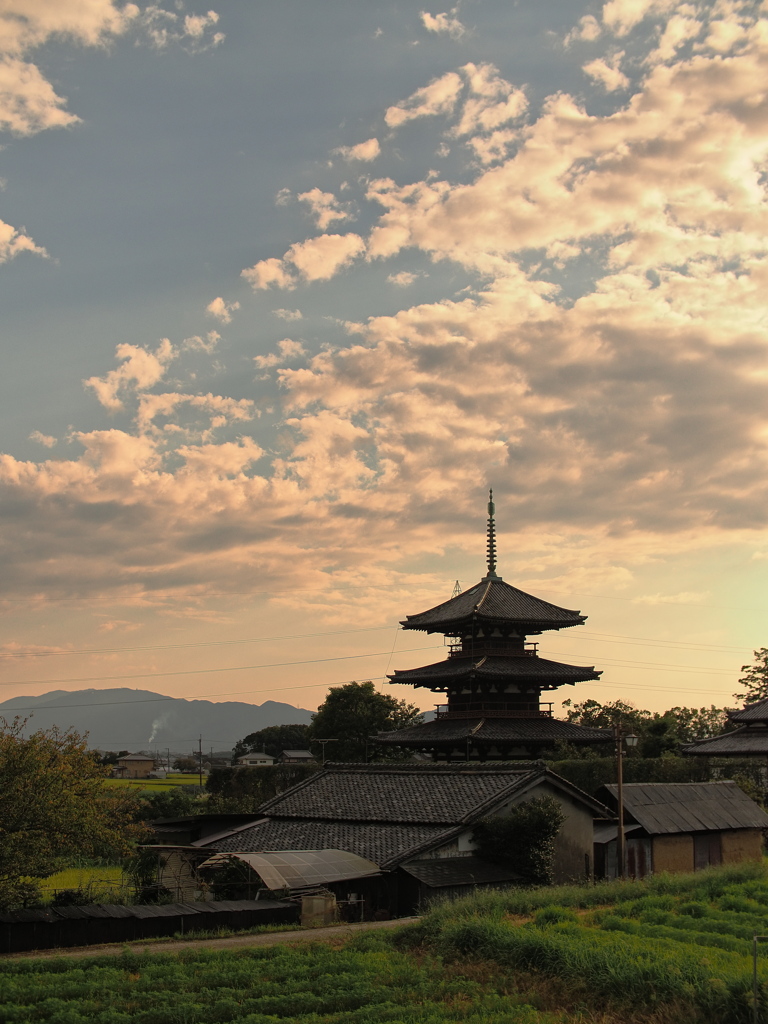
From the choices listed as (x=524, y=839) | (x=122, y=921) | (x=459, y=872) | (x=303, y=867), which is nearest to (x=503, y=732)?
(x=524, y=839)

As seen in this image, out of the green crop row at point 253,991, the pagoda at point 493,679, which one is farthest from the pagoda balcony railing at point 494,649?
the green crop row at point 253,991

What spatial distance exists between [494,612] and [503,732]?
26.1 ft

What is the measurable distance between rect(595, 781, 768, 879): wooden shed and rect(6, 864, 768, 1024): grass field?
1069cm

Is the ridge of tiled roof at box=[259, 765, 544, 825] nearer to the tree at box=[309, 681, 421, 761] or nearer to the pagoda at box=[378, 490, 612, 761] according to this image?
the pagoda at box=[378, 490, 612, 761]

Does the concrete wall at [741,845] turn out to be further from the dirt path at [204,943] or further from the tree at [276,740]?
the tree at [276,740]

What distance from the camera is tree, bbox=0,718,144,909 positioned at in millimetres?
25312

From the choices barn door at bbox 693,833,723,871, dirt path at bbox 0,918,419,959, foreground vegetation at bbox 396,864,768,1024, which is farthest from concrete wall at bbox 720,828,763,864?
dirt path at bbox 0,918,419,959

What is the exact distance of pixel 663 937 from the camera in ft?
71.1

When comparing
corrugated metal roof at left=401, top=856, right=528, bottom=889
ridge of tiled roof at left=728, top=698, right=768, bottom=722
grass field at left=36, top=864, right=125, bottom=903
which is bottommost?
grass field at left=36, top=864, right=125, bottom=903

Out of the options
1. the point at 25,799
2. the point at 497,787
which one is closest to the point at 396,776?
the point at 497,787

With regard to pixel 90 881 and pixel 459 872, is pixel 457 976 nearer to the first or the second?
pixel 459 872

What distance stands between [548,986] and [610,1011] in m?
1.80

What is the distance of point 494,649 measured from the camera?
196ft

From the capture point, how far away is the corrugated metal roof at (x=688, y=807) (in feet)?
119
